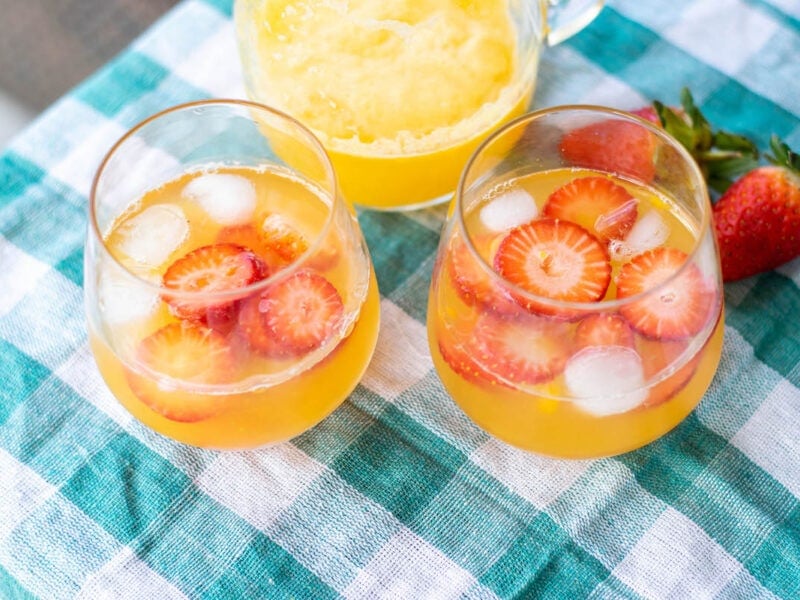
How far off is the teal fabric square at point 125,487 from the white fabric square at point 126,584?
0.03 metres

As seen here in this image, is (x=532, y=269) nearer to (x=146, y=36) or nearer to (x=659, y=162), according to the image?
(x=659, y=162)

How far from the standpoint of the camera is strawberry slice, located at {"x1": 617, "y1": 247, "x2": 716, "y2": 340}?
88cm

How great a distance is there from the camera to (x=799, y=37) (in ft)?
4.71

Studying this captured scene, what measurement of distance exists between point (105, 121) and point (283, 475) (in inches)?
23.8

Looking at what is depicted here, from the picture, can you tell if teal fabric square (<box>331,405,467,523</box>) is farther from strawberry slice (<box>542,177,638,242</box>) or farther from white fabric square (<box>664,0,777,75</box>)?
white fabric square (<box>664,0,777,75</box>)

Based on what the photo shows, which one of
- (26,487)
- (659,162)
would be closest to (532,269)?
(659,162)

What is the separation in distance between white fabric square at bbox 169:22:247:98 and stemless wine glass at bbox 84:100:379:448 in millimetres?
316

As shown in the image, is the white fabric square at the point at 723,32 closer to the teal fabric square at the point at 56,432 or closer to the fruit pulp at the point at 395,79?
the fruit pulp at the point at 395,79

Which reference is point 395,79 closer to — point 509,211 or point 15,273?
point 509,211

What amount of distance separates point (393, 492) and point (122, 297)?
0.35 meters

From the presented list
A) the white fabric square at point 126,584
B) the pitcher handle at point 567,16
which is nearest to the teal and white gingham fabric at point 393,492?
the white fabric square at point 126,584

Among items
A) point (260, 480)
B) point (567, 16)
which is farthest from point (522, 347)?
point (567, 16)

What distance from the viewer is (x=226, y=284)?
958mm

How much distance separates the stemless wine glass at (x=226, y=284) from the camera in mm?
924
